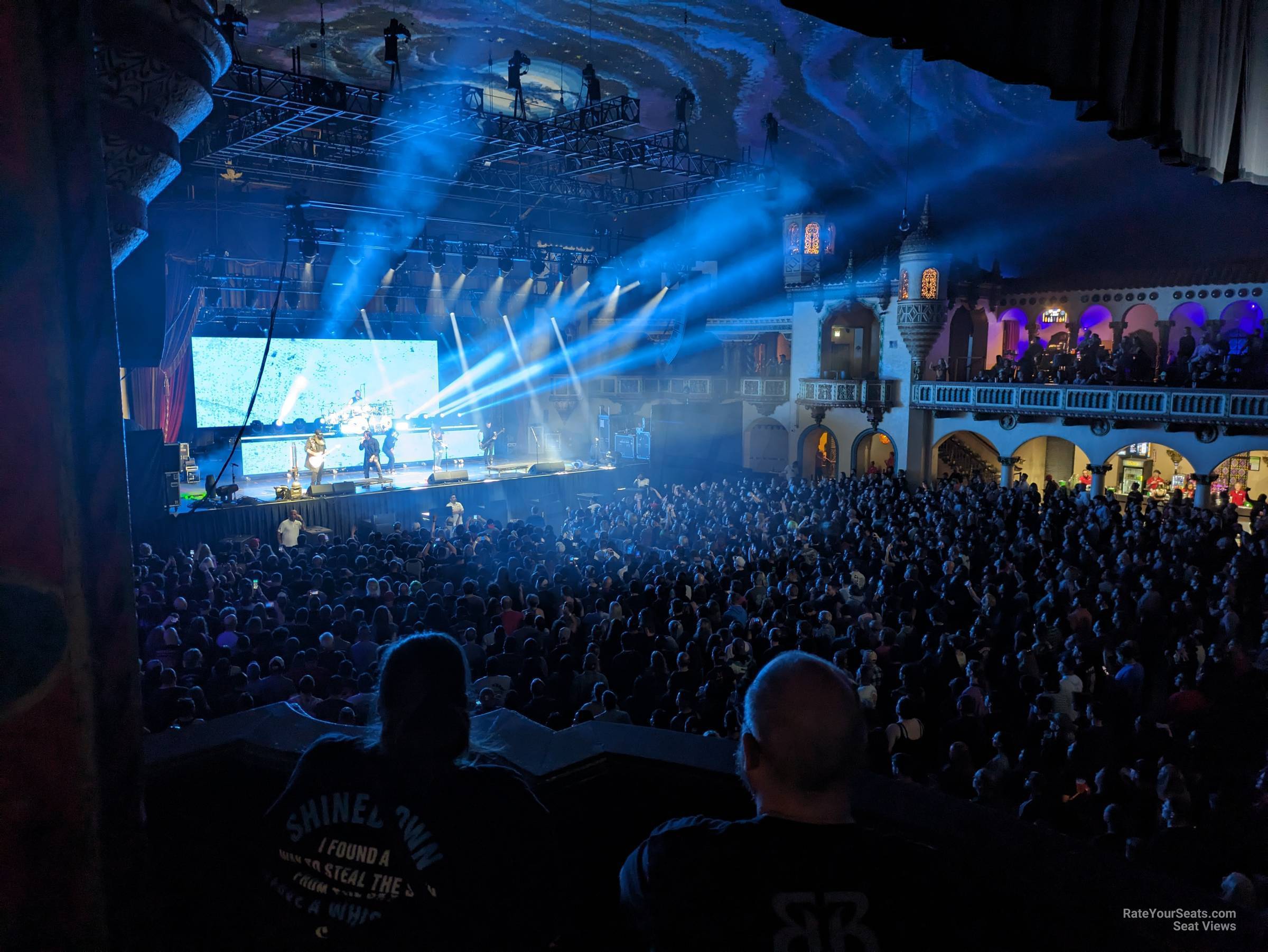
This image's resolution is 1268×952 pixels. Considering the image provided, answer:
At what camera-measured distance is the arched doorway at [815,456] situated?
2766 centimetres

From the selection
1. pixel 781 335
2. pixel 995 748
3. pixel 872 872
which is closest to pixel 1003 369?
pixel 781 335

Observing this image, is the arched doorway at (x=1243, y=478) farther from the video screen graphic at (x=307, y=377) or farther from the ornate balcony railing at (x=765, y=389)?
the video screen graphic at (x=307, y=377)

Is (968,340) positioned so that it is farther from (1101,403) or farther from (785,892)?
(785,892)

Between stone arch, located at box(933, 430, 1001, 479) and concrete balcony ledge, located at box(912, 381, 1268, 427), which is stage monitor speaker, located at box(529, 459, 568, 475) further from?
stone arch, located at box(933, 430, 1001, 479)

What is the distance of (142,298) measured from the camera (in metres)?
3.92

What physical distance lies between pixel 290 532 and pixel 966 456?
19.8 m

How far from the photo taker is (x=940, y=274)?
890 inches

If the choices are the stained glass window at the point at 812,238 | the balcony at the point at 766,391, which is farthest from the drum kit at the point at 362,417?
the stained glass window at the point at 812,238

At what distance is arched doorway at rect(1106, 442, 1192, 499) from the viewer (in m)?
22.5

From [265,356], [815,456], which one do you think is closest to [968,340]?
[815,456]

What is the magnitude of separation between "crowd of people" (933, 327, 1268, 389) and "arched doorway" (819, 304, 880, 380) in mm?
3373

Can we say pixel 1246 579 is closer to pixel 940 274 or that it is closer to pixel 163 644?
pixel 163 644

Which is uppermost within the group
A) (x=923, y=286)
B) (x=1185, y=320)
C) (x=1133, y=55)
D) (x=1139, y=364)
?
(x=923, y=286)

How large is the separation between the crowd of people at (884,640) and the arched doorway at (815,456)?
43.5 feet
